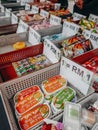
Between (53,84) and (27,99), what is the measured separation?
29 centimetres

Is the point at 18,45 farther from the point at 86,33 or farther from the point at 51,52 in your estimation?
the point at 86,33

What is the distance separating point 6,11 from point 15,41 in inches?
43.5

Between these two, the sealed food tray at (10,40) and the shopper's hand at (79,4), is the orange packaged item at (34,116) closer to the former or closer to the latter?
the sealed food tray at (10,40)

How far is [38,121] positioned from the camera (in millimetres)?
1246

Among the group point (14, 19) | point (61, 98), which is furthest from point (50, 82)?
point (14, 19)

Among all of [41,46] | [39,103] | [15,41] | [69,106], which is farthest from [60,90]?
[15,41]

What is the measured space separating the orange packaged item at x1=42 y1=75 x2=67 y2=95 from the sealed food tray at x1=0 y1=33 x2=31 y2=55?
93cm

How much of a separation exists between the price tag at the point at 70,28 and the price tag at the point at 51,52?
0.59 metres

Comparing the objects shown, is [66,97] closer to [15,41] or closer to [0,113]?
[0,113]

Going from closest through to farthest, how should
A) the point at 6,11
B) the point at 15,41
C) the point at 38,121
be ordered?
the point at 38,121, the point at 15,41, the point at 6,11

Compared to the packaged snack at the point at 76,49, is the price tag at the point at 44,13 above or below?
above

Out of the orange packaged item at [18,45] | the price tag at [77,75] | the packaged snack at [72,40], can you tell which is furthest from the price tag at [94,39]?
the orange packaged item at [18,45]

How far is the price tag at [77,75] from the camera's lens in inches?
55.1

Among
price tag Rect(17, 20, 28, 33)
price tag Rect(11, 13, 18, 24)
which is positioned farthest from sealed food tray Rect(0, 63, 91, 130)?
price tag Rect(11, 13, 18, 24)
